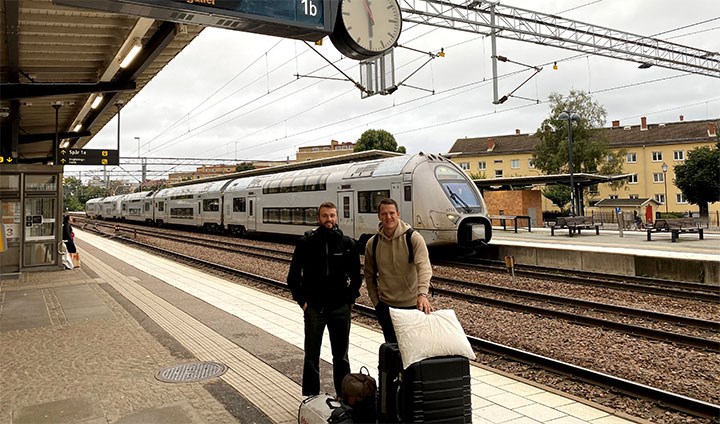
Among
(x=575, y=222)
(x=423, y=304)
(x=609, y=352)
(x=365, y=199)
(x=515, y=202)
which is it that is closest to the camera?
(x=423, y=304)

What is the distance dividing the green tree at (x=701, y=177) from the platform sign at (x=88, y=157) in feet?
152

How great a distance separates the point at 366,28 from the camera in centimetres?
491

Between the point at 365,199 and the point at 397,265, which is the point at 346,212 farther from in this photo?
the point at 397,265

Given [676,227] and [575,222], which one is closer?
[676,227]

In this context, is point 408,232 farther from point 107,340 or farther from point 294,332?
point 107,340

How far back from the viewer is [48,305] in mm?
8750

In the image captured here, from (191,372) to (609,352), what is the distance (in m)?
5.18

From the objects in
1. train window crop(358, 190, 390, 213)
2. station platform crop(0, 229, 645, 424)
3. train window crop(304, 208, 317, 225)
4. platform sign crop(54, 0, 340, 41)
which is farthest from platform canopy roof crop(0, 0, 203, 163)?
train window crop(304, 208, 317, 225)

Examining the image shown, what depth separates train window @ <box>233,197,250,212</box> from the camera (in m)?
25.8

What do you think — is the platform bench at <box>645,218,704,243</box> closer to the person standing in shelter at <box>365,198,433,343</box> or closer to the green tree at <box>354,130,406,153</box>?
the person standing in shelter at <box>365,198,433,343</box>

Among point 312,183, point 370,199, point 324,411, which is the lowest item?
point 324,411

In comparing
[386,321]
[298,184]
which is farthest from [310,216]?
[386,321]

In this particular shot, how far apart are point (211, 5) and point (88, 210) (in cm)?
7966

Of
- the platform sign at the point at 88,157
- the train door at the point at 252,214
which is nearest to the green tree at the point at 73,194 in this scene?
the train door at the point at 252,214
